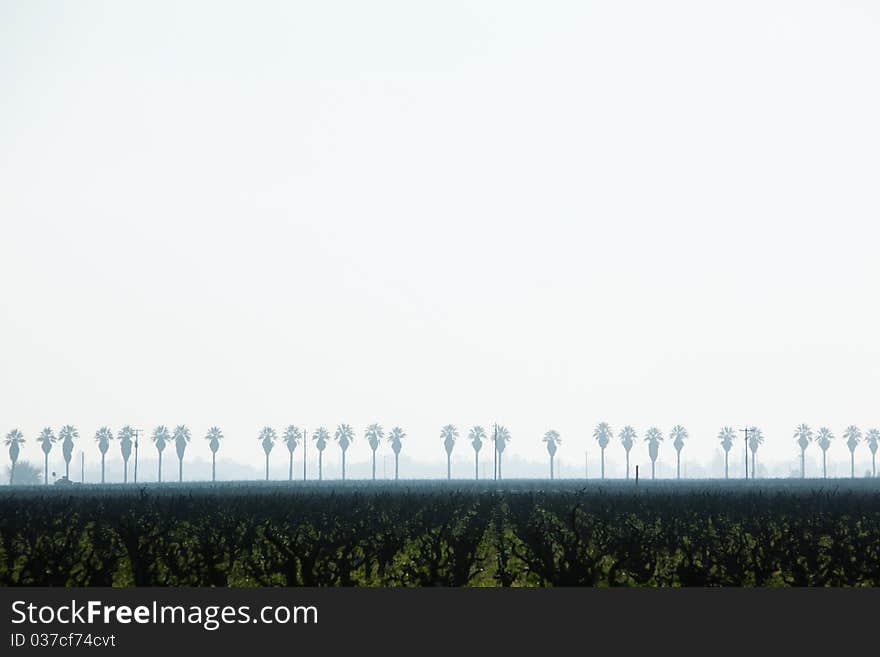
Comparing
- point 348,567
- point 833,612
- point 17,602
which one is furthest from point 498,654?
point 348,567

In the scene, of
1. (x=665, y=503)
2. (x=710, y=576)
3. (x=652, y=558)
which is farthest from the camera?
(x=665, y=503)

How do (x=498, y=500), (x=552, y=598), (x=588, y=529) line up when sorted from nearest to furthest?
(x=552, y=598), (x=588, y=529), (x=498, y=500)

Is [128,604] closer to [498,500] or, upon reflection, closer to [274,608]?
[274,608]

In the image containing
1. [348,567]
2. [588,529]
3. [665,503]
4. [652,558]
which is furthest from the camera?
[665,503]

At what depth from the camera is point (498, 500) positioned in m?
58.4

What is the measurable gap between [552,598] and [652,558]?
13.1m

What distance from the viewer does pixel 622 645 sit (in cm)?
1129

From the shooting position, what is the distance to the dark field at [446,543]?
68.9ft

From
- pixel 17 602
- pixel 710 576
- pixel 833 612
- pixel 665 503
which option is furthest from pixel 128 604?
pixel 665 503

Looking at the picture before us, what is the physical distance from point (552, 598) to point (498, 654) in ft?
6.43

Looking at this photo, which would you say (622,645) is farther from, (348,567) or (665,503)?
(665,503)

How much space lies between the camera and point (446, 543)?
3153 centimetres

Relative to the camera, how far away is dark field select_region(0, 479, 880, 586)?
21000mm

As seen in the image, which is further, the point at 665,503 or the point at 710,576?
the point at 665,503
